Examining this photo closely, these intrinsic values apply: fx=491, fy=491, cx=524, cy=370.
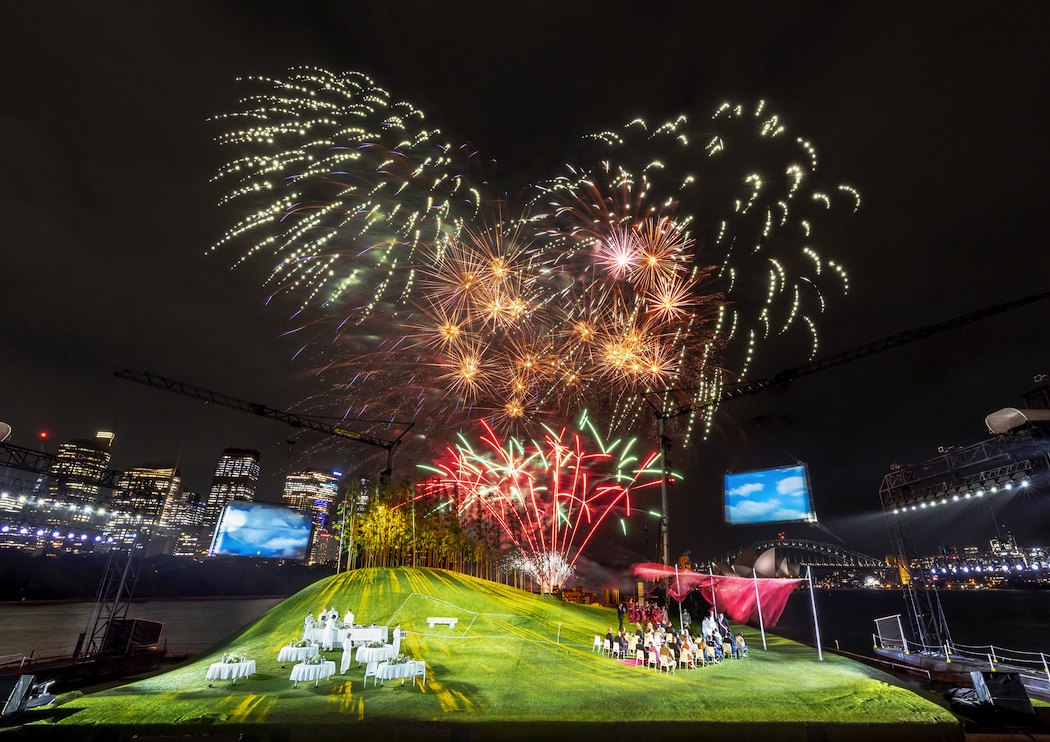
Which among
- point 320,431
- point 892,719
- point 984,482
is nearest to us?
point 892,719

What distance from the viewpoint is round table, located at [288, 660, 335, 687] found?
14.0 m

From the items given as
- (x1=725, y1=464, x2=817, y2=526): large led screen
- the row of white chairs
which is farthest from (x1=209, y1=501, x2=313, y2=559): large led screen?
(x1=725, y1=464, x2=817, y2=526): large led screen

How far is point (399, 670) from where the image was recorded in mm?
14367

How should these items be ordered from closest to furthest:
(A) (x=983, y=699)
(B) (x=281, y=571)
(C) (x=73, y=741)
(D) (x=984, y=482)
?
(C) (x=73, y=741), (A) (x=983, y=699), (D) (x=984, y=482), (B) (x=281, y=571)

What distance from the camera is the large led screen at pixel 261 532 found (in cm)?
4069

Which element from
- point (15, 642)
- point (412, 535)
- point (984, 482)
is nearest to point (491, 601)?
point (412, 535)

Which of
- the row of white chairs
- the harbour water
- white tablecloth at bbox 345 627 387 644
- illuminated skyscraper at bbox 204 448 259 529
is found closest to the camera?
the row of white chairs

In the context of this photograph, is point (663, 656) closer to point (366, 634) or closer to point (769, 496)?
point (366, 634)

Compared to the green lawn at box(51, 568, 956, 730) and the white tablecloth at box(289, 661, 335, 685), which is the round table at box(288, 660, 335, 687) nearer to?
the white tablecloth at box(289, 661, 335, 685)

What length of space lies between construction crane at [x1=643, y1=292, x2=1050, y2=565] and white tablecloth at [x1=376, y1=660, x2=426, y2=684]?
41.8 ft

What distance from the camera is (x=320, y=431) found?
142 ft

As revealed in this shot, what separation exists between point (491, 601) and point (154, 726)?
18.7 metres

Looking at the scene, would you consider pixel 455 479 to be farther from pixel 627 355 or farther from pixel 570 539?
pixel 627 355

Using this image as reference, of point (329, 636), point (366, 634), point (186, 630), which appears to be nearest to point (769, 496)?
point (366, 634)
